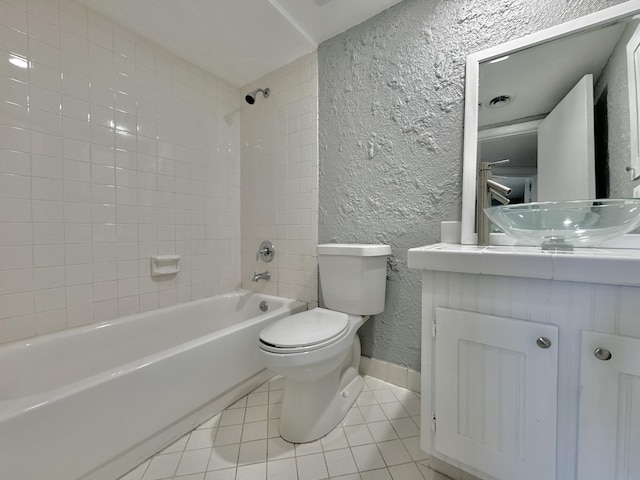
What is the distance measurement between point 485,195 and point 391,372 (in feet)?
3.45

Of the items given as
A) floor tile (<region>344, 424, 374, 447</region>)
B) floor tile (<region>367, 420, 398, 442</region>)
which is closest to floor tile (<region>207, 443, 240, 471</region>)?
floor tile (<region>344, 424, 374, 447</region>)

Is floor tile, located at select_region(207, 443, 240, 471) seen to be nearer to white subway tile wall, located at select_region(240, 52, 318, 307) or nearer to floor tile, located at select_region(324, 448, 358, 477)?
floor tile, located at select_region(324, 448, 358, 477)

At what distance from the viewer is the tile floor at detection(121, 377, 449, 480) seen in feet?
2.95

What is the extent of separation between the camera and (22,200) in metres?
1.15

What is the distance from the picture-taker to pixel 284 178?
183cm

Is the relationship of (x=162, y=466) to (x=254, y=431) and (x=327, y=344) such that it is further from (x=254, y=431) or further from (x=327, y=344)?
(x=327, y=344)

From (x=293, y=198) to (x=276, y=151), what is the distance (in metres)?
0.39

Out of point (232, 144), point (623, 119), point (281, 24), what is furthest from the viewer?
point (232, 144)

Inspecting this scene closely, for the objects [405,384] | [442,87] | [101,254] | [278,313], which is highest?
[442,87]

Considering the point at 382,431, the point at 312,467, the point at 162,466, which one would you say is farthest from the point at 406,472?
the point at 162,466

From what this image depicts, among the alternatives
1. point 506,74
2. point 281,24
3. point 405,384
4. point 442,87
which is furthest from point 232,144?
point 405,384

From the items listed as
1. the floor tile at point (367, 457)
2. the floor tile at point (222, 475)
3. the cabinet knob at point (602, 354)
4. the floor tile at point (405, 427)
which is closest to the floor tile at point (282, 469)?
the floor tile at point (222, 475)

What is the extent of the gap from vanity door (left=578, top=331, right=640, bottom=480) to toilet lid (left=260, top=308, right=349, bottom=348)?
74cm

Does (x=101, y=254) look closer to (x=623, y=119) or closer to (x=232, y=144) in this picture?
(x=232, y=144)
